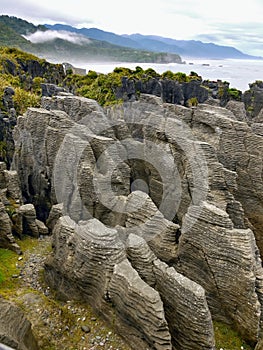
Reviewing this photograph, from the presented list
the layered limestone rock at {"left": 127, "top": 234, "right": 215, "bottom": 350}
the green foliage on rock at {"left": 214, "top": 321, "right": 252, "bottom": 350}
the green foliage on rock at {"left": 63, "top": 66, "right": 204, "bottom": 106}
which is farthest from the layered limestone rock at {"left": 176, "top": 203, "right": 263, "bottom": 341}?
the green foliage on rock at {"left": 63, "top": 66, "right": 204, "bottom": 106}

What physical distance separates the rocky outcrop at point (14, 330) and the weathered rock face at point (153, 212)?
2.39 meters

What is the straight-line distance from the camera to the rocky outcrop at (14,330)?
290 inches

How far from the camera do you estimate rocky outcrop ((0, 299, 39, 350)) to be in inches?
290

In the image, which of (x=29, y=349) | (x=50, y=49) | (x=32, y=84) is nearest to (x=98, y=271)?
(x=29, y=349)

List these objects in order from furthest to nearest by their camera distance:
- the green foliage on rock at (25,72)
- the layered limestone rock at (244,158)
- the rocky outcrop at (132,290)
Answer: the green foliage on rock at (25,72)
the layered limestone rock at (244,158)
the rocky outcrop at (132,290)

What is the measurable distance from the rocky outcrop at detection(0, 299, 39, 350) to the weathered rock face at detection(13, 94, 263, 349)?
94.1 inches

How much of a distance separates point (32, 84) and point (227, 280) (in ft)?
165

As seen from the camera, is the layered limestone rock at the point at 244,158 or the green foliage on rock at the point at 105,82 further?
the green foliage on rock at the point at 105,82

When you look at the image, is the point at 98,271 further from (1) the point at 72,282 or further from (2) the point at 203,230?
(2) the point at 203,230

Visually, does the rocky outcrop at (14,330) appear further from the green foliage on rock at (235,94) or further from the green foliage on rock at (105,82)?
the green foliage on rock at (235,94)

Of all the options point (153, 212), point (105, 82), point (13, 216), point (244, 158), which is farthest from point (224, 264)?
point (105, 82)

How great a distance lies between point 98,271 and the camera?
10.4 meters

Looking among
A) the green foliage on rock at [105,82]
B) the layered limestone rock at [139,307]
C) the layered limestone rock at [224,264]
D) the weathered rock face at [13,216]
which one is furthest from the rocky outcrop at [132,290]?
the green foliage on rock at [105,82]

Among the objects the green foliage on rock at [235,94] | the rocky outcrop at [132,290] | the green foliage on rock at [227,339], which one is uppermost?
the green foliage on rock at [235,94]
